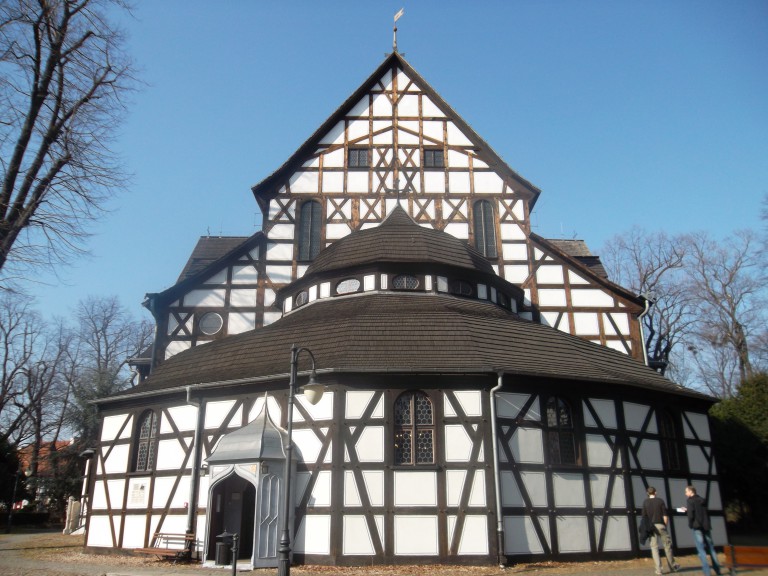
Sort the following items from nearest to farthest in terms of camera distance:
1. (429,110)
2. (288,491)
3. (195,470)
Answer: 1. (288,491)
2. (195,470)
3. (429,110)

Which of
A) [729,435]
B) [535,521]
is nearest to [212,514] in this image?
[535,521]

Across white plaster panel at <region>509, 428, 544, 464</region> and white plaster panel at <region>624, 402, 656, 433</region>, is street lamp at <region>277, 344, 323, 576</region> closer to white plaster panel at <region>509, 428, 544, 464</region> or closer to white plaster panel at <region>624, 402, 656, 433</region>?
white plaster panel at <region>509, 428, 544, 464</region>

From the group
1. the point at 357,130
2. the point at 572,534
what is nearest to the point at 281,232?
the point at 357,130

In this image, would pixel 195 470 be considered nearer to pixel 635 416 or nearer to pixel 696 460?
pixel 635 416

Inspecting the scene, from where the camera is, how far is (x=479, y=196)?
22.7 metres

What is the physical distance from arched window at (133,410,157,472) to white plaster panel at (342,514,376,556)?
6304 mm

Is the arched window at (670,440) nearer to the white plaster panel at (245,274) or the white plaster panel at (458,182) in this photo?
the white plaster panel at (458,182)

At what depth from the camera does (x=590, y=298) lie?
2134 cm

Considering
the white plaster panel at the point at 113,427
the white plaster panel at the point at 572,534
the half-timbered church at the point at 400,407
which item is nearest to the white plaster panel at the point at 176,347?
the half-timbered church at the point at 400,407

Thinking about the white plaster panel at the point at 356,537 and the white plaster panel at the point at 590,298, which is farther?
the white plaster panel at the point at 590,298

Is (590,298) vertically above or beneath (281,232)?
beneath

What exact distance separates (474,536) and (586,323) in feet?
33.4

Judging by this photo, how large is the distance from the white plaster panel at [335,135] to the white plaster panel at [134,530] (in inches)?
551

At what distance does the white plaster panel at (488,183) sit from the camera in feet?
74.8
